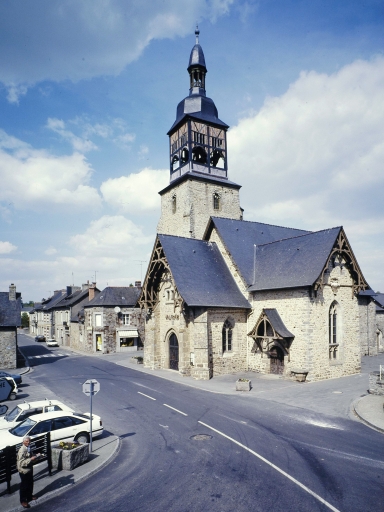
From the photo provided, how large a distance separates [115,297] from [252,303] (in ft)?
68.7

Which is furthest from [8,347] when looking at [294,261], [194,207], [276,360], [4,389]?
[294,261]

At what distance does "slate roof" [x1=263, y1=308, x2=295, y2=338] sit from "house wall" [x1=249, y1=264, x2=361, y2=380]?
0.30 metres

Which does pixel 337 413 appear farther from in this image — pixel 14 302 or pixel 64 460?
pixel 14 302

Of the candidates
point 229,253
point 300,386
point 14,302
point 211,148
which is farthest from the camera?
point 211,148

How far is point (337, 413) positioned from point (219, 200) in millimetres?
24325

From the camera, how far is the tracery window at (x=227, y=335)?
24.6 m

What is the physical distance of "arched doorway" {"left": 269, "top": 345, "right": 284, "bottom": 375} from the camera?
76.9 feet

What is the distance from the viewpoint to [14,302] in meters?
31.4

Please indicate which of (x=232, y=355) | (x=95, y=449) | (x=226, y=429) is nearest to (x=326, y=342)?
(x=232, y=355)

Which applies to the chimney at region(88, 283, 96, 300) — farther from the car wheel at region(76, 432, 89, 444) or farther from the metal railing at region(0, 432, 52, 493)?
the metal railing at region(0, 432, 52, 493)

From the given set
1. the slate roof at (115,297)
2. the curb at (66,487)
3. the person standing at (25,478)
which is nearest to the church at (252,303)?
the curb at (66,487)

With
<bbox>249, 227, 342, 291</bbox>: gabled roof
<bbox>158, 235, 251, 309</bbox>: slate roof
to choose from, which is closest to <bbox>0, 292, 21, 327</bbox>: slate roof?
<bbox>158, 235, 251, 309</bbox>: slate roof

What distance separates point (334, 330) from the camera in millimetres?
23594

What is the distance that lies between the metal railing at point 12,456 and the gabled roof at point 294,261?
53.4 feet
